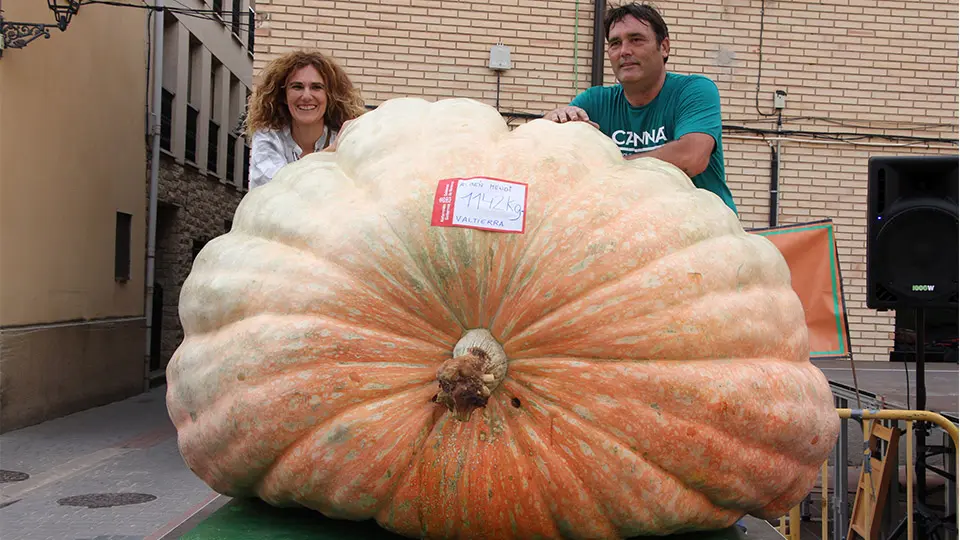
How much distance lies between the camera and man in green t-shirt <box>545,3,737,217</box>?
275cm

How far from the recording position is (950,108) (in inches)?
334

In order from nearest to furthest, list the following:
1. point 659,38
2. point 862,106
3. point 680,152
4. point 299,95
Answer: point 680,152 → point 659,38 → point 299,95 → point 862,106

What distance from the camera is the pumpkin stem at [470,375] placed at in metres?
1.48

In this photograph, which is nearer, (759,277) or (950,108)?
(759,277)

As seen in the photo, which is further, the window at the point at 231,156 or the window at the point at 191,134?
the window at the point at 231,156

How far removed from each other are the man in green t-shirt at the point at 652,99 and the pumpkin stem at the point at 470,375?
1.32 metres

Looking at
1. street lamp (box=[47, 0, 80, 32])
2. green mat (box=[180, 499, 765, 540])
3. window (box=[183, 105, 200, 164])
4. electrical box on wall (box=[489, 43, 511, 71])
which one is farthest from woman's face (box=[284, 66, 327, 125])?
window (box=[183, 105, 200, 164])

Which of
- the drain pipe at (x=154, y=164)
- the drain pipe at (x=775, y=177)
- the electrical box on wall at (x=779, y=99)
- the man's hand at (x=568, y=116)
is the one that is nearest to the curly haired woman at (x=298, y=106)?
the man's hand at (x=568, y=116)

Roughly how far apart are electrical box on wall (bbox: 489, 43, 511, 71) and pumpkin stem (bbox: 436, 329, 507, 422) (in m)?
6.78

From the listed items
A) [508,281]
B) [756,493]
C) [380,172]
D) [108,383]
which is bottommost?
[108,383]

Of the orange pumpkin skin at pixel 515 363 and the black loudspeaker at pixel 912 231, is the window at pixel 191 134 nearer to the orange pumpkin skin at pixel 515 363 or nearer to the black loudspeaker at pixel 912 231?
the black loudspeaker at pixel 912 231

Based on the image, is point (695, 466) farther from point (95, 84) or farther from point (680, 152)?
point (95, 84)

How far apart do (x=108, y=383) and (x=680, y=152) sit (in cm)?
1073

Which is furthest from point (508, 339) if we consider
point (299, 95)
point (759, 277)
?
point (299, 95)
